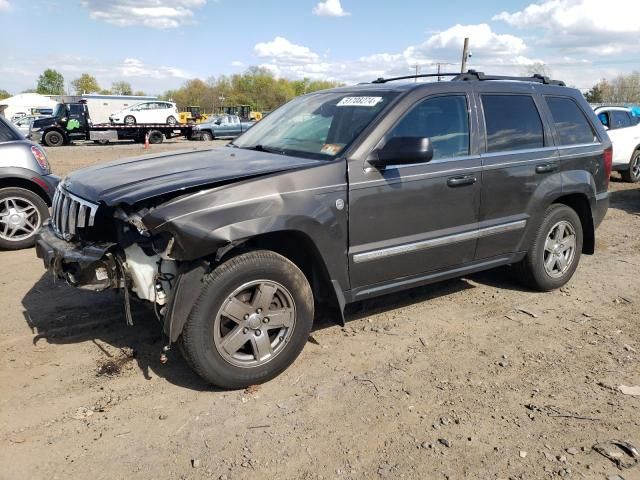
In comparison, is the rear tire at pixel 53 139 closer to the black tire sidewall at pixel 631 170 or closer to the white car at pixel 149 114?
the white car at pixel 149 114

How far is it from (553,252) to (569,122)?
124 centimetres

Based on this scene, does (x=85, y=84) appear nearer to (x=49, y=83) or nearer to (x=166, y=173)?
(x=49, y=83)

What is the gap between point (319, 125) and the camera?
13.5 ft

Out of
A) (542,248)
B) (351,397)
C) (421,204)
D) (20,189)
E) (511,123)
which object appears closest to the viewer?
(351,397)

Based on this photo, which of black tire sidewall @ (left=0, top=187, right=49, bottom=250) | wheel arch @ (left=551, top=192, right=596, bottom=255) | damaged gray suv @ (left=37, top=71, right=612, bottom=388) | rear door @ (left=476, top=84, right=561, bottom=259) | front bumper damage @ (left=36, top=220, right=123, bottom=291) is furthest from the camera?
black tire sidewall @ (left=0, top=187, right=49, bottom=250)

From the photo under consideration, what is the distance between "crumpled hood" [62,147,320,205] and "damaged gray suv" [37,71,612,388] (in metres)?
0.02

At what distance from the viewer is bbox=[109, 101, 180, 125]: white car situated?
31.7m

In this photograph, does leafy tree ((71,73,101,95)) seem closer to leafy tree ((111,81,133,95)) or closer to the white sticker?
leafy tree ((111,81,133,95))

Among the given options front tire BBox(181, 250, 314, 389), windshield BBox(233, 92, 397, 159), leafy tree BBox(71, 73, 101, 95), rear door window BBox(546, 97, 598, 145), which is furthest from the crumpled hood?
leafy tree BBox(71, 73, 101, 95)

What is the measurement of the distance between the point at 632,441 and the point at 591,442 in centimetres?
23

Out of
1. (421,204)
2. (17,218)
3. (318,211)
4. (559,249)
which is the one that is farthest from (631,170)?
(17,218)

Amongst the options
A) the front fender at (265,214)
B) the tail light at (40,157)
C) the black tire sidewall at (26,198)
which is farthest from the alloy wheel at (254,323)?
the tail light at (40,157)

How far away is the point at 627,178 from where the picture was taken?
1243cm

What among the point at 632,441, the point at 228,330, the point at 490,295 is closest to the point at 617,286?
the point at 490,295
